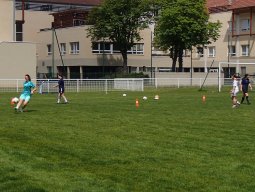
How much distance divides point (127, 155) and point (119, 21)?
188ft

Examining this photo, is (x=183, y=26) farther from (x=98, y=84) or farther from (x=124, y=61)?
(x=98, y=84)

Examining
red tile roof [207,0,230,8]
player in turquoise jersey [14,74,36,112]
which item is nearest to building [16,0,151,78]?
red tile roof [207,0,230,8]

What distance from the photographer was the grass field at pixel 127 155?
372 inches

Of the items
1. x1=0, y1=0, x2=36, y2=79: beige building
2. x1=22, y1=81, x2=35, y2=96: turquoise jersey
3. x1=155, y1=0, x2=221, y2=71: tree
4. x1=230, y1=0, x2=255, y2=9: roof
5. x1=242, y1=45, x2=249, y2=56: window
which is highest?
x1=230, y1=0, x2=255, y2=9: roof

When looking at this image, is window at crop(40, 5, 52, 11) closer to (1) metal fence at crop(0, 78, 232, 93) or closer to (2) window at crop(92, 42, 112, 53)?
(2) window at crop(92, 42, 112, 53)

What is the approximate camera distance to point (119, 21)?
68.5 metres

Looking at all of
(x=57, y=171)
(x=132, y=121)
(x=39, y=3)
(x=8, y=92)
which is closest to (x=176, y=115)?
(x=132, y=121)

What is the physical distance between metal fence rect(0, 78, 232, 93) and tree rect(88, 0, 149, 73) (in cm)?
1316

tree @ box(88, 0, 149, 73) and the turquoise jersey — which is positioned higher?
tree @ box(88, 0, 149, 73)

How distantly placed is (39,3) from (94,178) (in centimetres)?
8158

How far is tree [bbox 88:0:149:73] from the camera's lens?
2702 inches

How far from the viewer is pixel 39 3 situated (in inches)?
3489

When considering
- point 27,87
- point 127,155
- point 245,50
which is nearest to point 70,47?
point 245,50

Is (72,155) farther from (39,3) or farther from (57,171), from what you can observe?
(39,3)
